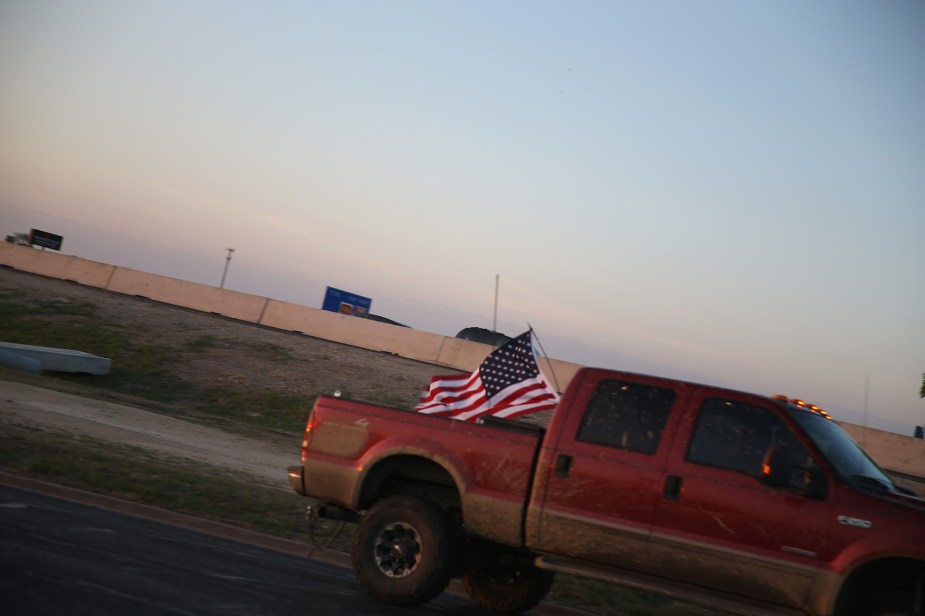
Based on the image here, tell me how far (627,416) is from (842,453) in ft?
5.27

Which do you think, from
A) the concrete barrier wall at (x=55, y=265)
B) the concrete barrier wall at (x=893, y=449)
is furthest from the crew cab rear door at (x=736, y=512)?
the concrete barrier wall at (x=55, y=265)

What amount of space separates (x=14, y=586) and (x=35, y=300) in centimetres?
2895

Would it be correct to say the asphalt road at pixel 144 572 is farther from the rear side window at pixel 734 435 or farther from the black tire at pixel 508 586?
the rear side window at pixel 734 435

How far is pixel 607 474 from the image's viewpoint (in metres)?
7.24

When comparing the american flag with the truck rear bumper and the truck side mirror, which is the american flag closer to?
the truck rear bumper

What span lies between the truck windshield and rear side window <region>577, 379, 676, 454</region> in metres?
1.01

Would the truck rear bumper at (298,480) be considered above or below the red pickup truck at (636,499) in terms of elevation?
below

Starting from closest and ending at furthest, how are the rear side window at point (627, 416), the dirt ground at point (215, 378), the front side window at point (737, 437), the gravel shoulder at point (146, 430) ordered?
the front side window at point (737, 437) → the rear side window at point (627, 416) → the gravel shoulder at point (146, 430) → the dirt ground at point (215, 378)

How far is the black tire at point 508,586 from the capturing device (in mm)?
8500

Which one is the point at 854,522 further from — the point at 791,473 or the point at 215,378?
the point at 215,378

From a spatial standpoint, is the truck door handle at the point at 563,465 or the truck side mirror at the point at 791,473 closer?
the truck side mirror at the point at 791,473

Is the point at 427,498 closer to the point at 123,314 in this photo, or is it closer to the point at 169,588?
the point at 169,588

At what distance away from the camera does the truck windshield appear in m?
6.77

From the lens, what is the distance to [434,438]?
782 centimetres
